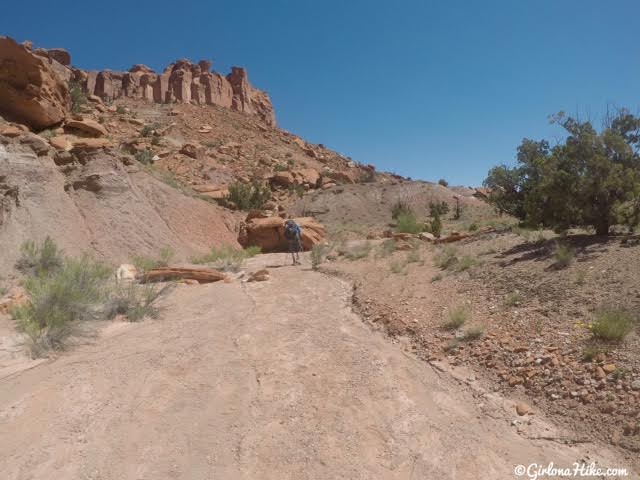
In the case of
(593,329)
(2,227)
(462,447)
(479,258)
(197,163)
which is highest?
(197,163)

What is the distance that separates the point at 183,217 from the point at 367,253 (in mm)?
6707

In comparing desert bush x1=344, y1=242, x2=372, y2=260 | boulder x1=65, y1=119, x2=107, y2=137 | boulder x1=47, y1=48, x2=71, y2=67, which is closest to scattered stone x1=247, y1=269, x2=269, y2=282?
desert bush x1=344, y1=242, x2=372, y2=260

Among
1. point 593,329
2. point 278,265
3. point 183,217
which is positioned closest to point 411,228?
point 278,265

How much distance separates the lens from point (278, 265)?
41.2 feet

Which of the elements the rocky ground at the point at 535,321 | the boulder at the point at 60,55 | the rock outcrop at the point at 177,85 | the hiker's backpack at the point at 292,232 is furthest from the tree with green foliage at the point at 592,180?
the boulder at the point at 60,55

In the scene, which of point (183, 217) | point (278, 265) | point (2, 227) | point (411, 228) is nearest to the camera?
point (2, 227)

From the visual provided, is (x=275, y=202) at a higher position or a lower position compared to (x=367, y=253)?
higher

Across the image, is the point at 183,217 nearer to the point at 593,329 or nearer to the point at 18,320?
the point at 18,320

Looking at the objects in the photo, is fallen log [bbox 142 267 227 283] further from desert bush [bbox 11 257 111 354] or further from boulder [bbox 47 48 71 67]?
boulder [bbox 47 48 71 67]

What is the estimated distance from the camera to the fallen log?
9.15m

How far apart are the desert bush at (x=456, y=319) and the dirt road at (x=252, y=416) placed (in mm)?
981

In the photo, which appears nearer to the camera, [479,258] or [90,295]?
[90,295]

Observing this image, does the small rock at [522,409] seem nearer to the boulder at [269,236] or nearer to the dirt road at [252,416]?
the dirt road at [252,416]

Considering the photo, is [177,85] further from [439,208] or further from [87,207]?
[87,207]
